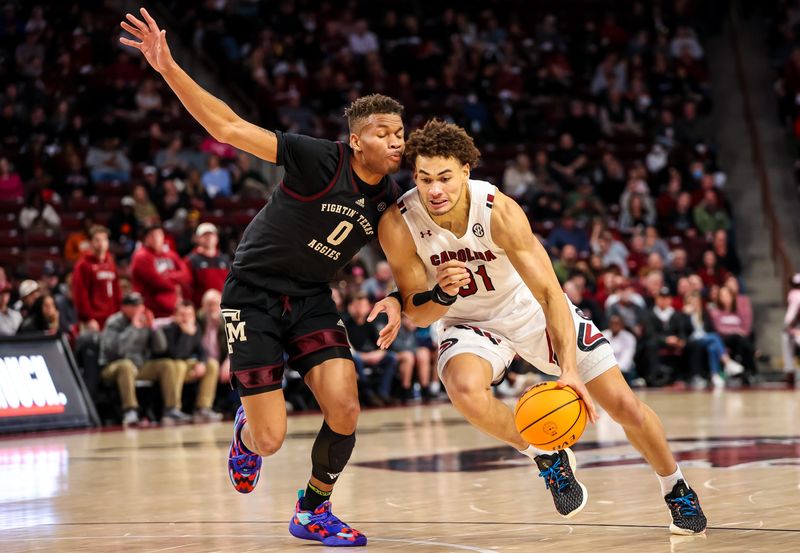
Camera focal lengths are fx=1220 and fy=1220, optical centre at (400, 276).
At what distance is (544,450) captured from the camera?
18.5 ft

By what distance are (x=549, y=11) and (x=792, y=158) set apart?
19.5ft

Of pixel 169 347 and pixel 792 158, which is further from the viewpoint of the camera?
pixel 792 158

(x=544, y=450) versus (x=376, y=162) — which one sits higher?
(x=376, y=162)

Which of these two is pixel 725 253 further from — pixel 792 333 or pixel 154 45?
pixel 154 45

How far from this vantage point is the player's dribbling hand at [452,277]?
5.55 m

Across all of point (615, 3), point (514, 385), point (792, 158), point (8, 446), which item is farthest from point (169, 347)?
point (615, 3)

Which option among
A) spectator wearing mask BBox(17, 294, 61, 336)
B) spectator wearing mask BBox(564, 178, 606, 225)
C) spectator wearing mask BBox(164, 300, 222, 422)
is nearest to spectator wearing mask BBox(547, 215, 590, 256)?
spectator wearing mask BBox(564, 178, 606, 225)

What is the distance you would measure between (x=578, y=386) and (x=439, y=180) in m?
1.18

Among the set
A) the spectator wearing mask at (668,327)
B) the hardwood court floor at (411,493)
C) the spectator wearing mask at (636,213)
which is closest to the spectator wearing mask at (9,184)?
the hardwood court floor at (411,493)

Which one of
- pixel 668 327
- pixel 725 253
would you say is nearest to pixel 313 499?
pixel 668 327

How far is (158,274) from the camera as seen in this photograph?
13.5 m

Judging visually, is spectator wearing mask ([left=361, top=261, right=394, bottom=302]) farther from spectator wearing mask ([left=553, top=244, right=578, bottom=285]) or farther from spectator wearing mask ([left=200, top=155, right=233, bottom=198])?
spectator wearing mask ([left=200, top=155, right=233, bottom=198])

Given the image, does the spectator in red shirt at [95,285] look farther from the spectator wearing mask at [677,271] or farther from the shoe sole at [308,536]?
the spectator wearing mask at [677,271]

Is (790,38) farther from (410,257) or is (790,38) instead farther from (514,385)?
(410,257)
